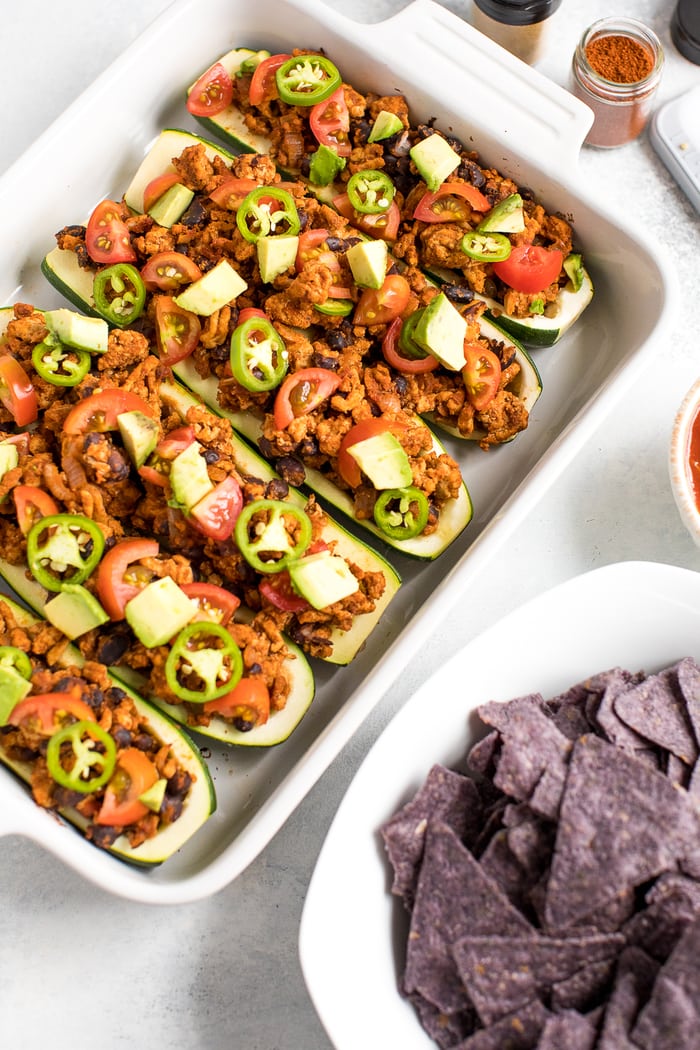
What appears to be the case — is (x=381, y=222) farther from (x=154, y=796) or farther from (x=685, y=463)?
(x=154, y=796)

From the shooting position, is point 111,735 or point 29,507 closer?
point 111,735

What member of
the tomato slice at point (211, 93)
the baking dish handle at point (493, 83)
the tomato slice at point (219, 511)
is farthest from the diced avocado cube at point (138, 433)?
the baking dish handle at point (493, 83)

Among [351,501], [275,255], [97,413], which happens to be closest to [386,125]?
[275,255]

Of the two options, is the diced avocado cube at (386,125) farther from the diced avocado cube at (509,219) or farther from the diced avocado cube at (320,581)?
the diced avocado cube at (320,581)

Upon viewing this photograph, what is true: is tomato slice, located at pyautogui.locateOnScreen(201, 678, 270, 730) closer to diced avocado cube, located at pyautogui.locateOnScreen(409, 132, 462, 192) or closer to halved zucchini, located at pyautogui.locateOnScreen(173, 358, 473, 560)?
halved zucchini, located at pyautogui.locateOnScreen(173, 358, 473, 560)

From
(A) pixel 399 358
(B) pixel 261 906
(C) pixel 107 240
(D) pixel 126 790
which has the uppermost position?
(A) pixel 399 358

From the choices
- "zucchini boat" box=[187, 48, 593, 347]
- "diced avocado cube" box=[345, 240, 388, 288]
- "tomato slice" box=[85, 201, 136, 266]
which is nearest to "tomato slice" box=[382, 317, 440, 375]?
"diced avocado cube" box=[345, 240, 388, 288]

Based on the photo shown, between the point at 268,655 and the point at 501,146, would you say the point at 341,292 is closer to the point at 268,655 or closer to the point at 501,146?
the point at 501,146
